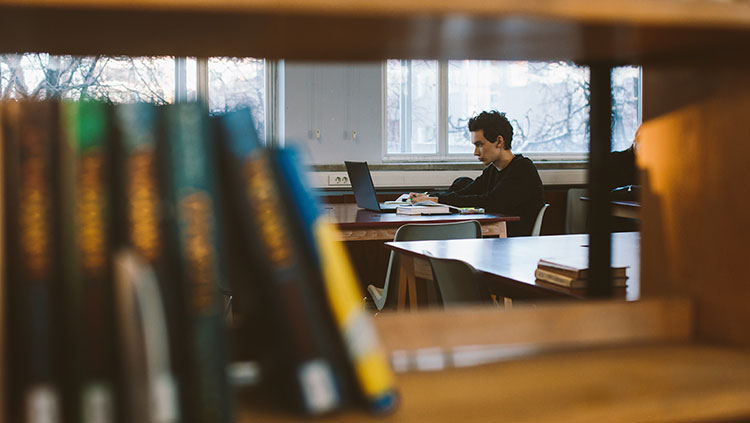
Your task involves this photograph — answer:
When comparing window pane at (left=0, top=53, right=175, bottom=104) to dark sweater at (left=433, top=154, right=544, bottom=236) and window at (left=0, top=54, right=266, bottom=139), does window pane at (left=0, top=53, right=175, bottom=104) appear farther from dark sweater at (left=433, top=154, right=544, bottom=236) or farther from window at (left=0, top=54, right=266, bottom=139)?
dark sweater at (left=433, top=154, right=544, bottom=236)

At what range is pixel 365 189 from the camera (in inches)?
174

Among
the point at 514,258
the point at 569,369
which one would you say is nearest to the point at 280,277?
the point at 569,369

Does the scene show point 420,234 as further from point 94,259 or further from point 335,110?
point 335,110

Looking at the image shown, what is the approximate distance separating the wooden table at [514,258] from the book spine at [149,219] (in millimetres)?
1395

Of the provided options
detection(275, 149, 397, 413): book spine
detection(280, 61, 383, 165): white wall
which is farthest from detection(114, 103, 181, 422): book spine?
detection(280, 61, 383, 165): white wall

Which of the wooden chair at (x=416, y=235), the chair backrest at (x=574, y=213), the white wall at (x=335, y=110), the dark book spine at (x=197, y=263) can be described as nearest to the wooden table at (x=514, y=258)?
the wooden chair at (x=416, y=235)

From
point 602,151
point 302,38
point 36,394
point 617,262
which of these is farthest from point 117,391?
point 617,262

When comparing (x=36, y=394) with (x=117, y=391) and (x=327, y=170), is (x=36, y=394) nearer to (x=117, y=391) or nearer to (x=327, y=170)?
(x=117, y=391)

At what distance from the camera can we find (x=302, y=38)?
0.66m

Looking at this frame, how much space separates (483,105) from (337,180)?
1.91m

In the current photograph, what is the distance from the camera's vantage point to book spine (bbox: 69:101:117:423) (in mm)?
480

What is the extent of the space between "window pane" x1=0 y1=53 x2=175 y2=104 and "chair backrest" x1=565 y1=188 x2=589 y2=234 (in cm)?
403

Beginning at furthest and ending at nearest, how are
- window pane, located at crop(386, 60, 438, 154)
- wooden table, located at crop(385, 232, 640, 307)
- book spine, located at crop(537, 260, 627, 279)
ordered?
window pane, located at crop(386, 60, 438, 154), wooden table, located at crop(385, 232, 640, 307), book spine, located at crop(537, 260, 627, 279)

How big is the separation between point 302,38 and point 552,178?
Result: 670cm
